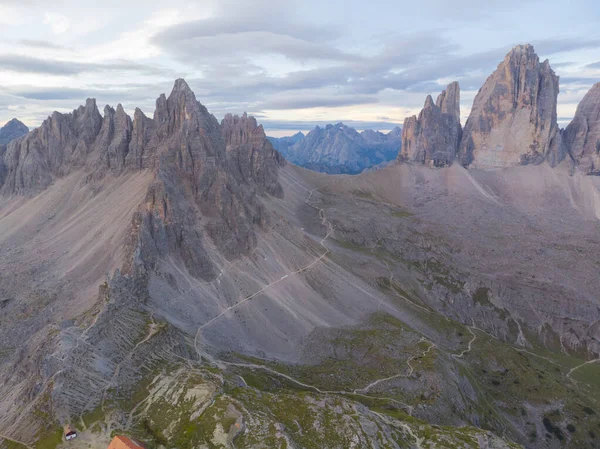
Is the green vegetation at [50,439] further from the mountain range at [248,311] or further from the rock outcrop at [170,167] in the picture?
the rock outcrop at [170,167]

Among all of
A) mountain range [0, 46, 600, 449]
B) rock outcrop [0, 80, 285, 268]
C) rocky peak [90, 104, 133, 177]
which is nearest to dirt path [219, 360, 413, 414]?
mountain range [0, 46, 600, 449]

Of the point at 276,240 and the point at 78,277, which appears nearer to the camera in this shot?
the point at 78,277

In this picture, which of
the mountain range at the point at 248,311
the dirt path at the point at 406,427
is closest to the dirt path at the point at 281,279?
the mountain range at the point at 248,311

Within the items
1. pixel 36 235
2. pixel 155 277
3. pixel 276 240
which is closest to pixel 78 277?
pixel 155 277

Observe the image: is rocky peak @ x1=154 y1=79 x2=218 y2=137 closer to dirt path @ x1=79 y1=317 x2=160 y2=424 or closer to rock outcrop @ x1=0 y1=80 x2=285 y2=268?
rock outcrop @ x1=0 y1=80 x2=285 y2=268

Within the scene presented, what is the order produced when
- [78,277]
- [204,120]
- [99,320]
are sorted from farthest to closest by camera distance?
[204,120]
[78,277]
[99,320]

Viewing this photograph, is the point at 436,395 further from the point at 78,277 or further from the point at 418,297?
the point at 78,277

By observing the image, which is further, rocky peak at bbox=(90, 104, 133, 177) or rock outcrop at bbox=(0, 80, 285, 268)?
rocky peak at bbox=(90, 104, 133, 177)

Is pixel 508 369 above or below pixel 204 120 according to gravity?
below
